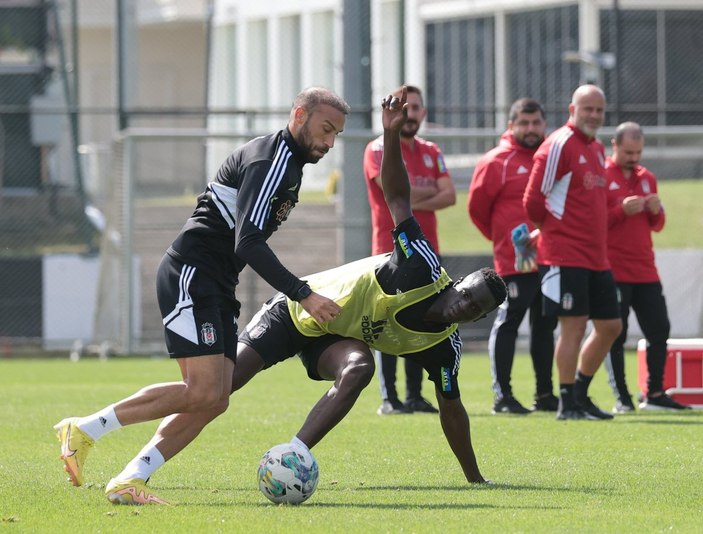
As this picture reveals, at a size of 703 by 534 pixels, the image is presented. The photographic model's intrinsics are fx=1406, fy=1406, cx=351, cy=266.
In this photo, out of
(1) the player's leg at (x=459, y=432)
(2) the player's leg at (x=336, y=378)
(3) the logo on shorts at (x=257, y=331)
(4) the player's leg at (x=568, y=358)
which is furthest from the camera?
(4) the player's leg at (x=568, y=358)

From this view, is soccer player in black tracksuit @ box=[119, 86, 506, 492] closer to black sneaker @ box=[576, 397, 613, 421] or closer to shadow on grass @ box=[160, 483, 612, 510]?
shadow on grass @ box=[160, 483, 612, 510]

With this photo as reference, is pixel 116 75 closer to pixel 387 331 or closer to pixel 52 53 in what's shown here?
pixel 52 53

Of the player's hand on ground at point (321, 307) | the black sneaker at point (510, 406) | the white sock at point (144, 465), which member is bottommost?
the black sneaker at point (510, 406)

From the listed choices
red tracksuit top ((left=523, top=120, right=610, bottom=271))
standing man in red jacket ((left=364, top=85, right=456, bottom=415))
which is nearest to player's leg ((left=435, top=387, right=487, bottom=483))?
red tracksuit top ((left=523, top=120, right=610, bottom=271))

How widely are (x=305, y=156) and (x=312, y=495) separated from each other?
1653 millimetres

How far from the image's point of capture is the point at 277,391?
43.6 ft

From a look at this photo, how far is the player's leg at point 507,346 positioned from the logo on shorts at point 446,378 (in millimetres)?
3593

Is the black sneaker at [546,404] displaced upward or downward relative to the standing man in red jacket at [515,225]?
downward

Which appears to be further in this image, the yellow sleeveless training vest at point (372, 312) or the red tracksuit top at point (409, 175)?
the red tracksuit top at point (409, 175)

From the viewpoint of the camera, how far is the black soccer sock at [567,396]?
10.2 m

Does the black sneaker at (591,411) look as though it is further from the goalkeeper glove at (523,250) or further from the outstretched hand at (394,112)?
the outstretched hand at (394,112)

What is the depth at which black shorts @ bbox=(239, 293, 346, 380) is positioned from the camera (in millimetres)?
7379

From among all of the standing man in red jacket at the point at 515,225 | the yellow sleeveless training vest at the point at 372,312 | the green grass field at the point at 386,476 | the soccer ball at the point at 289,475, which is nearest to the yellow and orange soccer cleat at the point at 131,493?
the green grass field at the point at 386,476

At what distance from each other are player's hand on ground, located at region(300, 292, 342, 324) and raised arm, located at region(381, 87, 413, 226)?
0.80 metres
